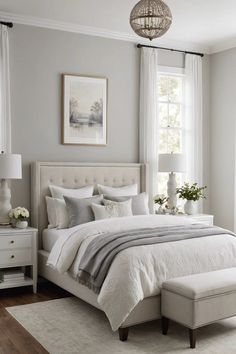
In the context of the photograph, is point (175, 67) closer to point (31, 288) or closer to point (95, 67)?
point (95, 67)

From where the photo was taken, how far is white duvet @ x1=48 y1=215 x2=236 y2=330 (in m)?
3.71

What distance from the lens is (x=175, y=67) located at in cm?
669

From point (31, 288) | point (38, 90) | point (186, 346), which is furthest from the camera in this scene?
point (38, 90)

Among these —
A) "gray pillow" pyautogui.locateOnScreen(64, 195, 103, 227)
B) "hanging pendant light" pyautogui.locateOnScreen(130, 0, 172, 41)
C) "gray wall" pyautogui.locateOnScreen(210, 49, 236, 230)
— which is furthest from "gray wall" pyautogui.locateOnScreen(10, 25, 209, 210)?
"hanging pendant light" pyautogui.locateOnScreen(130, 0, 172, 41)

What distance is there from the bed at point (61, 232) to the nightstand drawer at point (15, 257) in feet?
0.70

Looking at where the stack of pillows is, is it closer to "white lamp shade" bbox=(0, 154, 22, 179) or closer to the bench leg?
"white lamp shade" bbox=(0, 154, 22, 179)

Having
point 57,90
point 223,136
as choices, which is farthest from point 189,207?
point 57,90

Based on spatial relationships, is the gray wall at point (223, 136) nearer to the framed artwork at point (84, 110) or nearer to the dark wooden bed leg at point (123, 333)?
the framed artwork at point (84, 110)

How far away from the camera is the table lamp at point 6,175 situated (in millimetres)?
4984

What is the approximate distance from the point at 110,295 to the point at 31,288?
1.82 meters

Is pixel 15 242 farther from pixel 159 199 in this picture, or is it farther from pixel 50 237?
pixel 159 199

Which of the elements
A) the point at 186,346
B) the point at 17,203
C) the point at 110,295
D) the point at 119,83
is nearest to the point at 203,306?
the point at 186,346

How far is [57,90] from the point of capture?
578 centimetres

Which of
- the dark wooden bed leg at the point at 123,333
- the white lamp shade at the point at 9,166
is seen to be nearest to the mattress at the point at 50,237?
the white lamp shade at the point at 9,166
